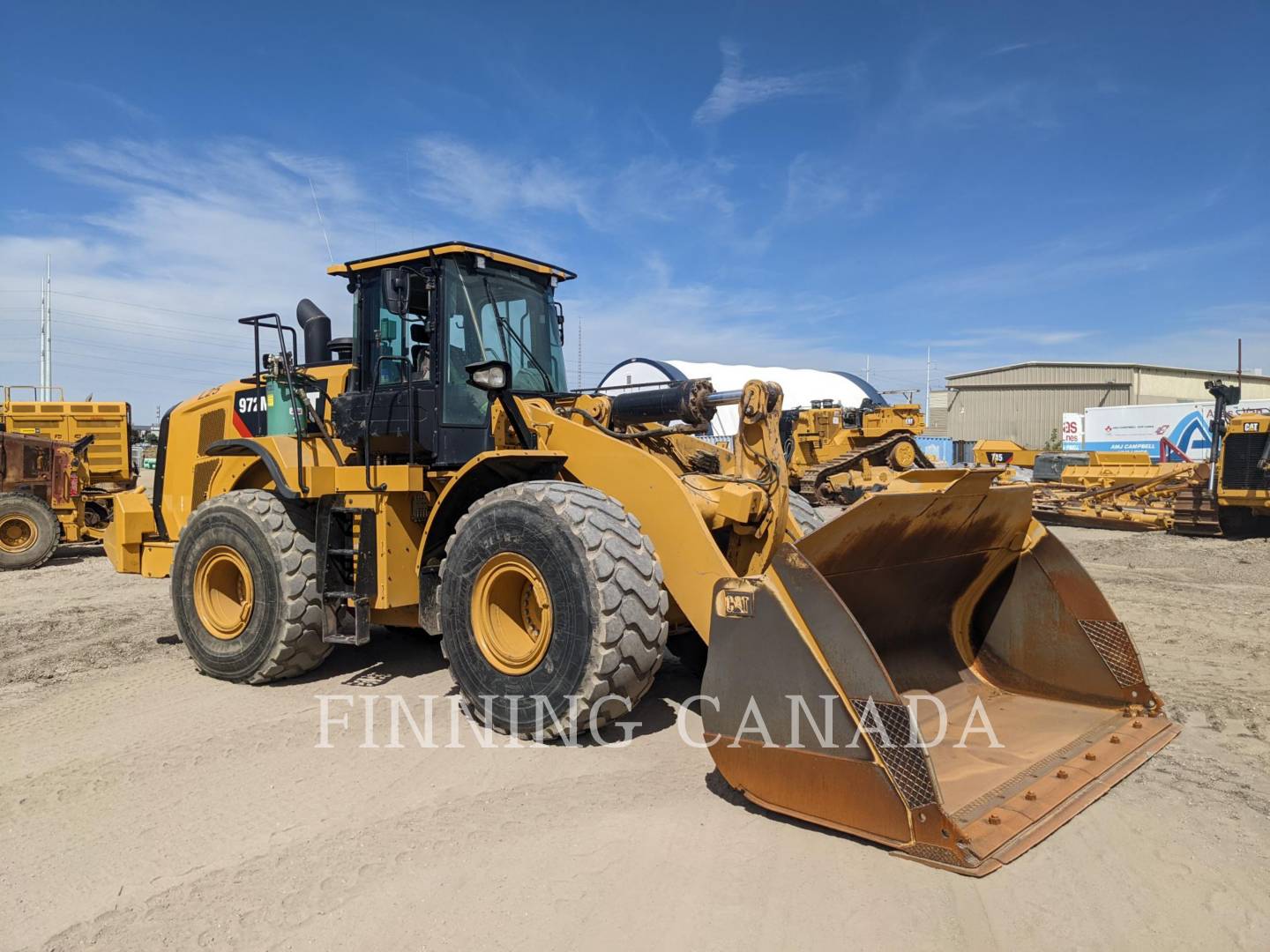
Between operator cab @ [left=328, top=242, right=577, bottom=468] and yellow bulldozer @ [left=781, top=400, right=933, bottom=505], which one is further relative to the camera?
yellow bulldozer @ [left=781, top=400, right=933, bottom=505]

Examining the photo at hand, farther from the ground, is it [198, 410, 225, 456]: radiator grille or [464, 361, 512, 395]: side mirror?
[464, 361, 512, 395]: side mirror

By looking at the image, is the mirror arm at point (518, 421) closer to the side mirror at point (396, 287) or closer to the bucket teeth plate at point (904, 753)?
the side mirror at point (396, 287)

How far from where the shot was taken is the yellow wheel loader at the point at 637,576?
336 centimetres

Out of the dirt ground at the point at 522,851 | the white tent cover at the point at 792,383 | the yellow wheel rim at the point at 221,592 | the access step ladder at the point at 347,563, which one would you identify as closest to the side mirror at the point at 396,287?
the access step ladder at the point at 347,563

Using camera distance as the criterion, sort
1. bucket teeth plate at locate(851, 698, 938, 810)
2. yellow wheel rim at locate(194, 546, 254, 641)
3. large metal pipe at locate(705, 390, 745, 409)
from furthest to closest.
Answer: yellow wheel rim at locate(194, 546, 254, 641)
large metal pipe at locate(705, 390, 745, 409)
bucket teeth plate at locate(851, 698, 938, 810)

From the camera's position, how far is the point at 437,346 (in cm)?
546

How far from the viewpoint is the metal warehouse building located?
4669 cm

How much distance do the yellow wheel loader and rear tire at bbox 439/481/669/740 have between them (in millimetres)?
14

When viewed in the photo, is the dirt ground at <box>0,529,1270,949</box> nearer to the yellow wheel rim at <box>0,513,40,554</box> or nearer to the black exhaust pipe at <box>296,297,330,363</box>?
the black exhaust pipe at <box>296,297,330,363</box>

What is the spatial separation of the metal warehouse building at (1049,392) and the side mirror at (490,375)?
46.6 m

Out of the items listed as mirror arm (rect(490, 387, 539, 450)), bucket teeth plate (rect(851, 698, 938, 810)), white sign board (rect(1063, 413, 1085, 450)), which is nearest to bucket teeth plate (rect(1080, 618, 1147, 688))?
bucket teeth plate (rect(851, 698, 938, 810))

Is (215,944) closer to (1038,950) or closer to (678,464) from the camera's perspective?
(1038,950)

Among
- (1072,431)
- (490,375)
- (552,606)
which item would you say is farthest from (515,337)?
(1072,431)

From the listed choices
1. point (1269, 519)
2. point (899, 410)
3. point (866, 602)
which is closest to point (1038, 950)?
point (866, 602)
